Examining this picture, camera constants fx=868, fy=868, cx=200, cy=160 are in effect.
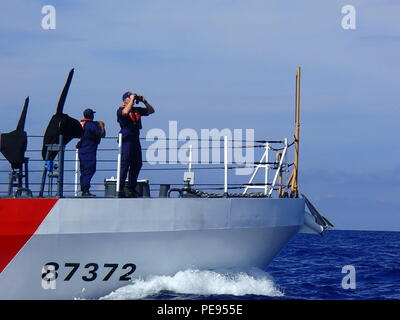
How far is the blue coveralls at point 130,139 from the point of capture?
14.5m

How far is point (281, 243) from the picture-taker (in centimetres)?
1582

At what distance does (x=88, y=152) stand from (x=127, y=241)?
5.55ft

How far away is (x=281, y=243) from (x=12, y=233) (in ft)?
16.5

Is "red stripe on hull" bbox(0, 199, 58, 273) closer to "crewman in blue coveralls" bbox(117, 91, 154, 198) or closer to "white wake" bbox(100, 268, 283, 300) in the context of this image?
"crewman in blue coveralls" bbox(117, 91, 154, 198)

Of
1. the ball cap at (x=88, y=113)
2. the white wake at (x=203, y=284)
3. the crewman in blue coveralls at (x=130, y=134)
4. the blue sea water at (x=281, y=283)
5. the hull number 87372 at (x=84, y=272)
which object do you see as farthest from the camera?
the ball cap at (x=88, y=113)

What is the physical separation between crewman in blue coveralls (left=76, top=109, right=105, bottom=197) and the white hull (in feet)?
2.63

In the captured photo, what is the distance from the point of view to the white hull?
44.3 feet

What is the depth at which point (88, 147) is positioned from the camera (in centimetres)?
1449

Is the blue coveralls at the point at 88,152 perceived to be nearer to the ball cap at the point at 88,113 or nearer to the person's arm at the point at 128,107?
the ball cap at the point at 88,113

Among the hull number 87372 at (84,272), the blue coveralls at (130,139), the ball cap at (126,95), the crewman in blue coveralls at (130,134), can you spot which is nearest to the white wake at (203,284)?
the hull number 87372 at (84,272)

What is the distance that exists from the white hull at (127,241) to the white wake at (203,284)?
122 millimetres

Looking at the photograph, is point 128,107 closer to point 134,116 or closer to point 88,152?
point 134,116

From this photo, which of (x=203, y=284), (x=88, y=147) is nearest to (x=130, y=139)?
(x=88, y=147)
